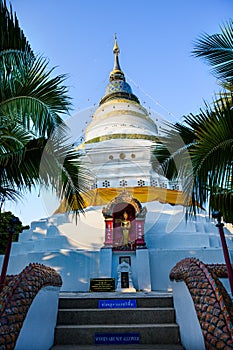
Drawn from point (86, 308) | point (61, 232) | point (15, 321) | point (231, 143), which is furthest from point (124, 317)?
point (61, 232)

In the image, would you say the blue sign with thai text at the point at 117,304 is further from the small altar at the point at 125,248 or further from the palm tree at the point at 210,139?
the small altar at the point at 125,248

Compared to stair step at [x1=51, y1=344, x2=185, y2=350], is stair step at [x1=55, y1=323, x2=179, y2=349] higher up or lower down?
higher up

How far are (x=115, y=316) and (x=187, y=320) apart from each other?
1138 millimetres

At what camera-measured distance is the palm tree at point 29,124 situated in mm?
3773

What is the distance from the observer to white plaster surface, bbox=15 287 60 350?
8.49 ft

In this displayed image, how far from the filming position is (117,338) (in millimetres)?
3373

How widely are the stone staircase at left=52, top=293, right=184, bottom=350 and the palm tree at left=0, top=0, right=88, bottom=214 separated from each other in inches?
89.8

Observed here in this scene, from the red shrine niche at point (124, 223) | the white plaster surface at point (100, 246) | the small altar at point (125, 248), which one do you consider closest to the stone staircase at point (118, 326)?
the small altar at point (125, 248)

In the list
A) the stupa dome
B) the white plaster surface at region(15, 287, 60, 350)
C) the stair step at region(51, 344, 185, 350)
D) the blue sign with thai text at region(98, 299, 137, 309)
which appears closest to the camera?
the white plaster surface at region(15, 287, 60, 350)

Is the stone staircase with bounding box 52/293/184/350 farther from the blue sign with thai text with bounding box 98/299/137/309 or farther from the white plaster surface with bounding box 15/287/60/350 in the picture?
the white plaster surface with bounding box 15/287/60/350

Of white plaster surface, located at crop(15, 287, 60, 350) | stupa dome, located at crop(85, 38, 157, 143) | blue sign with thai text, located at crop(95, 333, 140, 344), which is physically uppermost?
stupa dome, located at crop(85, 38, 157, 143)

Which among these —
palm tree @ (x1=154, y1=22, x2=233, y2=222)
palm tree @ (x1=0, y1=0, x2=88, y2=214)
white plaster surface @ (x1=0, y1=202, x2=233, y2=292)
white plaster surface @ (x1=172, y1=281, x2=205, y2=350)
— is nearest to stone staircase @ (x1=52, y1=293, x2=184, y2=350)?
white plaster surface @ (x1=172, y1=281, x2=205, y2=350)

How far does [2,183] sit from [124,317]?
3.20 m

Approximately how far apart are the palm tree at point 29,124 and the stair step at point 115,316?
231 cm
